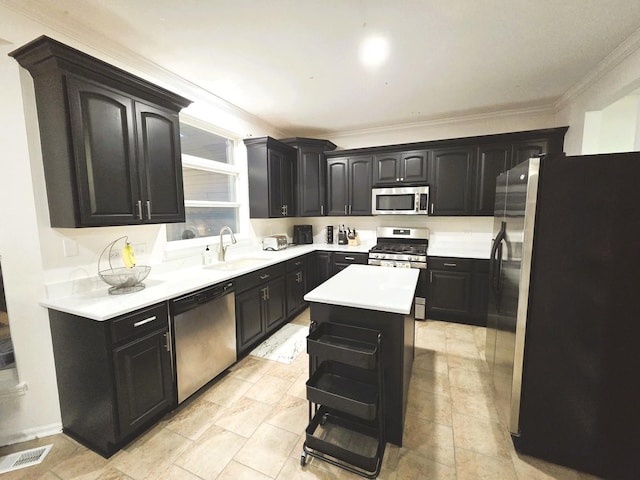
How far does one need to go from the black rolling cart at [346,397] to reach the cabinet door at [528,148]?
10.3 ft

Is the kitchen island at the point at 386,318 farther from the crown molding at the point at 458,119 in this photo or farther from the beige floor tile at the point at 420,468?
the crown molding at the point at 458,119

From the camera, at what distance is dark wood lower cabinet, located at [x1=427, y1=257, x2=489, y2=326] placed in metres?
3.32

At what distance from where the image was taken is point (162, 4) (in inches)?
65.1

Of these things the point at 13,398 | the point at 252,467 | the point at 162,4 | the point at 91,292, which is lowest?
the point at 252,467

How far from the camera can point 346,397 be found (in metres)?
1.54

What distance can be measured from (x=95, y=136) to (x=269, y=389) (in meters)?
2.24

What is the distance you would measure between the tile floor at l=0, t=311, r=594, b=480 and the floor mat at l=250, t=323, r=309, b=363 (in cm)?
33

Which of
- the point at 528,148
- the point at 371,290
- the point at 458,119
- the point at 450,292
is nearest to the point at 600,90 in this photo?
the point at 528,148

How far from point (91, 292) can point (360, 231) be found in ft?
11.5

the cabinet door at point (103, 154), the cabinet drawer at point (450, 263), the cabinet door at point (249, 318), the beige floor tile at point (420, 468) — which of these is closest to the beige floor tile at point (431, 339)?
the cabinet drawer at point (450, 263)

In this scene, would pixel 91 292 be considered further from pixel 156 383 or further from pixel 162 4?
pixel 162 4

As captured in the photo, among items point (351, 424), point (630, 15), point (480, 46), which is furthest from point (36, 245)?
point (630, 15)

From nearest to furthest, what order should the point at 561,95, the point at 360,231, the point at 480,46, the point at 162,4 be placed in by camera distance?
the point at 162,4, the point at 480,46, the point at 561,95, the point at 360,231

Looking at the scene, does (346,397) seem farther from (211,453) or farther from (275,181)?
(275,181)
